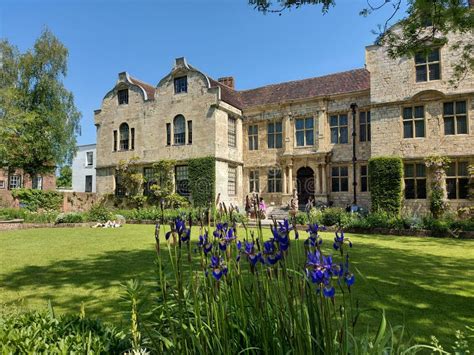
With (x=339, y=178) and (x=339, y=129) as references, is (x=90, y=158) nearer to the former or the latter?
(x=339, y=129)

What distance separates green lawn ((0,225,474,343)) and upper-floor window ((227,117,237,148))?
50.6ft

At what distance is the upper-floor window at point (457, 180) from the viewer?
18.6 metres

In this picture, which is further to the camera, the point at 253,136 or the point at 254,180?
the point at 253,136

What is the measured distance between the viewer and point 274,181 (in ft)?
81.1

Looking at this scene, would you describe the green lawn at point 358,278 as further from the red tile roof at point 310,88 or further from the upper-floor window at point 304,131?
the red tile roof at point 310,88

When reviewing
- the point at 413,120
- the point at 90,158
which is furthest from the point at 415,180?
the point at 90,158

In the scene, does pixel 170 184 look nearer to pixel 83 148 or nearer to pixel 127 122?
pixel 127 122

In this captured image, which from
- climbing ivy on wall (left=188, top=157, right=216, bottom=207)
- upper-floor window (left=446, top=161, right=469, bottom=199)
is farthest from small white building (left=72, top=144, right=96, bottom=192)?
upper-floor window (left=446, top=161, right=469, bottom=199)

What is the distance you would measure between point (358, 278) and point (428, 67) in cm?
1816

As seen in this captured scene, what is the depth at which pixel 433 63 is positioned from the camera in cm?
1942

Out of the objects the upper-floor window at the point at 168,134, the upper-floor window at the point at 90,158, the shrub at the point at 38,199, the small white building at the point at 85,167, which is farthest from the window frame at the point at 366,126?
the upper-floor window at the point at 90,158

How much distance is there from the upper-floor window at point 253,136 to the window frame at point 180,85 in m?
5.79

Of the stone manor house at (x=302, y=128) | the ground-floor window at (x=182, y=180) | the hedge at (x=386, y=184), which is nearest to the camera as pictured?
the stone manor house at (x=302, y=128)

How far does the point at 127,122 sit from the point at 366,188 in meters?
19.0
